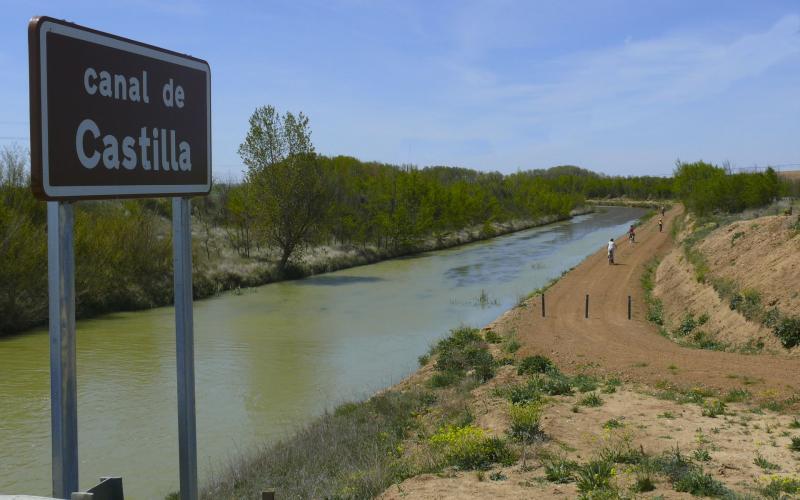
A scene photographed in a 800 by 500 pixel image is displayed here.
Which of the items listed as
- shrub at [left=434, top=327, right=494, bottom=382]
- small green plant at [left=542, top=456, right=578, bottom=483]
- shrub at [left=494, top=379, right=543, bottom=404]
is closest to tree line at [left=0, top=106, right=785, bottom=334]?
shrub at [left=434, top=327, right=494, bottom=382]

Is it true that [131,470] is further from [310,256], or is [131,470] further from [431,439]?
[310,256]

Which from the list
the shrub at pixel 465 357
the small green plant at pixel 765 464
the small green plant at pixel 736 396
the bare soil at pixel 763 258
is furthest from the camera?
the bare soil at pixel 763 258

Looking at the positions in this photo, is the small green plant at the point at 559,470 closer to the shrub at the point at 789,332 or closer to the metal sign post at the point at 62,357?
the metal sign post at the point at 62,357

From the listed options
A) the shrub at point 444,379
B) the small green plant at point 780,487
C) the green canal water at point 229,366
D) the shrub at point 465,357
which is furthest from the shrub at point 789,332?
the small green plant at point 780,487

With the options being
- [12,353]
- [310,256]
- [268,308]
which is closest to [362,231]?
[310,256]

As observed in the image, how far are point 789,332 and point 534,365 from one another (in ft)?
20.4

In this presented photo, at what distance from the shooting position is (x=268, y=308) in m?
31.5

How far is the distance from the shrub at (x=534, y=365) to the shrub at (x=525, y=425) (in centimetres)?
516

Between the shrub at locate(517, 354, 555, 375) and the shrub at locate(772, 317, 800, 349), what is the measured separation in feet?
18.3

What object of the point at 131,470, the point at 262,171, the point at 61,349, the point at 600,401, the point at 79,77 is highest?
the point at 262,171

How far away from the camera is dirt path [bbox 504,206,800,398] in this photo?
1323 cm

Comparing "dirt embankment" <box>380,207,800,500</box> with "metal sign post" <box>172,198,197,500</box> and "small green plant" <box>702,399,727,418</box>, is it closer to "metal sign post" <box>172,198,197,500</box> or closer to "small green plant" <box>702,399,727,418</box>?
"small green plant" <box>702,399,727,418</box>

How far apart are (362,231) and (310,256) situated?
846 cm

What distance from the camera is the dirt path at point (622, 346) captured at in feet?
43.4
